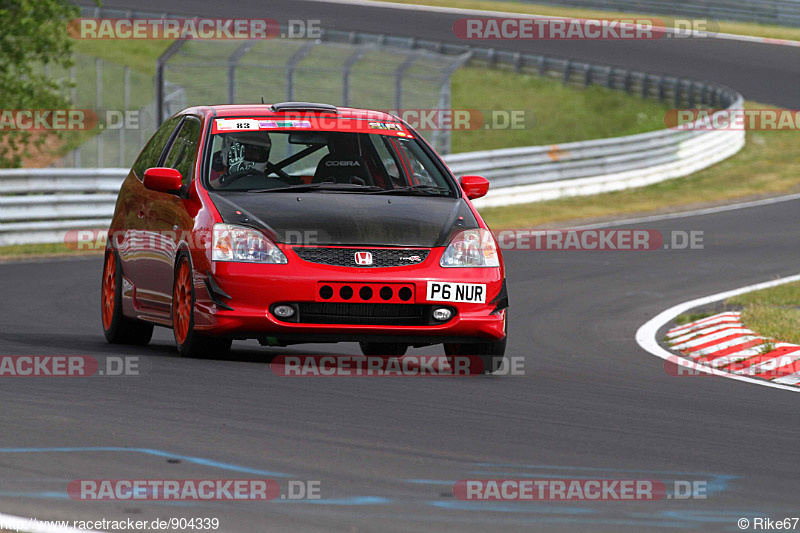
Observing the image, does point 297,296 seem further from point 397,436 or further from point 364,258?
point 397,436

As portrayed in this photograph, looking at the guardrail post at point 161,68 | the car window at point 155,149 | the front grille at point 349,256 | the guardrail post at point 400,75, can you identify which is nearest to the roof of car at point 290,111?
the car window at point 155,149

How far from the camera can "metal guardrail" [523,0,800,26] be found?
51969mm

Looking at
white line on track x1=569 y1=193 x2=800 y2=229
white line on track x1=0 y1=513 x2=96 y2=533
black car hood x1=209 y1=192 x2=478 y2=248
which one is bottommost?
white line on track x1=569 y1=193 x2=800 y2=229

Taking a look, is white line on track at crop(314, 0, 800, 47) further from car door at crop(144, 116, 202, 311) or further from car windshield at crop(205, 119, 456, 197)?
car door at crop(144, 116, 202, 311)

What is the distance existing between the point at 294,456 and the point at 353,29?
40777 mm

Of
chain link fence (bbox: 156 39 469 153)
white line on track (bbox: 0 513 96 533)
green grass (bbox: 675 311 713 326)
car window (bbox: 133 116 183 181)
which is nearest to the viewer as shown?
white line on track (bbox: 0 513 96 533)

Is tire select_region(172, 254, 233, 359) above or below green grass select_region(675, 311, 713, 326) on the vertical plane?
above

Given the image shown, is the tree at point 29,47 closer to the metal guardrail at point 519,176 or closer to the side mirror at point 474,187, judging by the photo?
the metal guardrail at point 519,176

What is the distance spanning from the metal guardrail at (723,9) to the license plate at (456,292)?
1795 inches

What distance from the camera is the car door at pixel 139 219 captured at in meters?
9.88

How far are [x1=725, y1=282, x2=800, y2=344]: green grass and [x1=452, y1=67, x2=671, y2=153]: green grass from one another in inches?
860

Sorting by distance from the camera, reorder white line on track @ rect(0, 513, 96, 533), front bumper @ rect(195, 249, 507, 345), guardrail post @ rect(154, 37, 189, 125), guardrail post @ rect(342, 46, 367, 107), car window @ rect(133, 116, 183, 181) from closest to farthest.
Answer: white line on track @ rect(0, 513, 96, 533)
front bumper @ rect(195, 249, 507, 345)
car window @ rect(133, 116, 183, 181)
guardrail post @ rect(154, 37, 189, 125)
guardrail post @ rect(342, 46, 367, 107)

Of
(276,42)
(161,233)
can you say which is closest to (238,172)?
(161,233)

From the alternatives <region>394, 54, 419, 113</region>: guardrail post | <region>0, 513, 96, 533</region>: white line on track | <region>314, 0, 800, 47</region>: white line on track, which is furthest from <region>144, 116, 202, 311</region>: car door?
<region>314, 0, 800, 47</region>: white line on track
